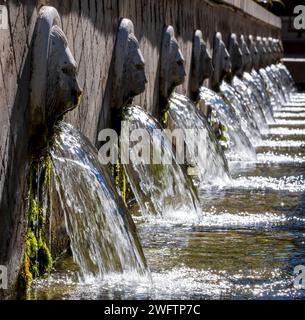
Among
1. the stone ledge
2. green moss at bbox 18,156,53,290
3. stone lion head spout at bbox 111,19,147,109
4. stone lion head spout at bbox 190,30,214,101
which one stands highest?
the stone ledge

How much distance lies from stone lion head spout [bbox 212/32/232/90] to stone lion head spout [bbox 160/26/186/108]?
12.8 ft

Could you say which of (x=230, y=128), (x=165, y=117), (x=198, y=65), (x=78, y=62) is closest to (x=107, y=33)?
(x=78, y=62)

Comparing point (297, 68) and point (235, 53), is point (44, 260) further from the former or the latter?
point (297, 68)

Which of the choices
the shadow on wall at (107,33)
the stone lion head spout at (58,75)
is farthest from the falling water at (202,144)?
the stone lion head spout at (58,75)

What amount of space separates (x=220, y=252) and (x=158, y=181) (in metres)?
1.56

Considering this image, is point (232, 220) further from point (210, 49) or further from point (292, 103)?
point (292, 103)

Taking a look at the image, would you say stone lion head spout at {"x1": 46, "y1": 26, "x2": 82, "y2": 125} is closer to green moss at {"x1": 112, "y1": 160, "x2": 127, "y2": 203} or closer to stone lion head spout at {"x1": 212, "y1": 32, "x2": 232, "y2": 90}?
green moss at {"x1": 112, "y1": 160, "x2": 127, "y2": 203}

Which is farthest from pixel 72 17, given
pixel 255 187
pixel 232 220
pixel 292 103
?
pixel 292 103

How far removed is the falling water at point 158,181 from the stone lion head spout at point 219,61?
5.65m

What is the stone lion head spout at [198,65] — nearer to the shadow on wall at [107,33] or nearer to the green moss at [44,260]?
the shadow on wall at [107,33]

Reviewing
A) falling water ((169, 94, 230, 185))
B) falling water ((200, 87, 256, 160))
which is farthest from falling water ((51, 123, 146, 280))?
falling water ((200, 87, 256, 160))

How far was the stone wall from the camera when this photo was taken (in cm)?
521

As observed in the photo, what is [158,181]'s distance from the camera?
784 cm
